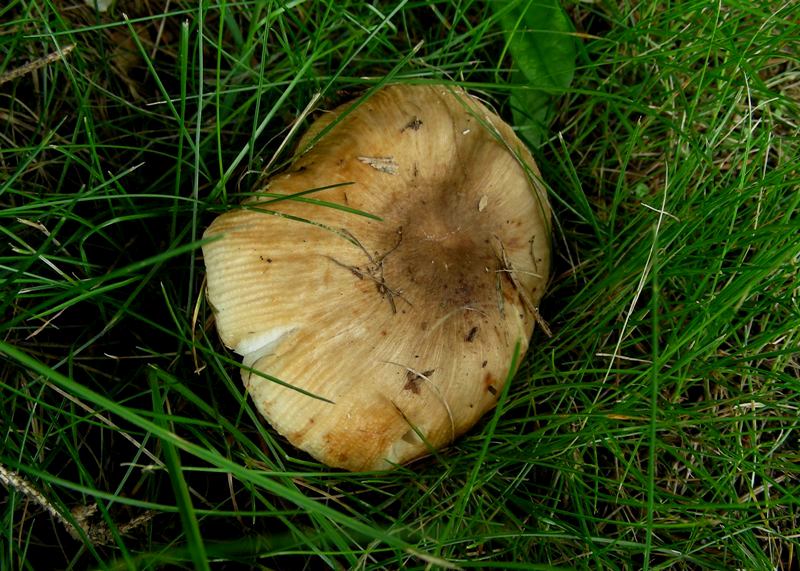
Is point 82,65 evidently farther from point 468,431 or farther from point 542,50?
point 468,431

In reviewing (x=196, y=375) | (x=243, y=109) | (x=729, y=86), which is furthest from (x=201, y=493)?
(x=729, y=86)

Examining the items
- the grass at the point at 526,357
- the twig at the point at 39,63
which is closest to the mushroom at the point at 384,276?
the grass at the point at 526,357

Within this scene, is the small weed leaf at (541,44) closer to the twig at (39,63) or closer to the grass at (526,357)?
the grass at (526,357)

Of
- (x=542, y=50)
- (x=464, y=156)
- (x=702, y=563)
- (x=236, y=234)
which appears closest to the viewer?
(x=236, y=234)

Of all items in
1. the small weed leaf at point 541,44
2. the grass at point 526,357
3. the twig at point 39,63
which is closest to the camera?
the twig at point 39,63

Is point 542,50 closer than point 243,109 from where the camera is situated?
No

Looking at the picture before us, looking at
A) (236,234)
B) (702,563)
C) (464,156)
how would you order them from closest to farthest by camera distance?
(236,234) < (702,563) < (464,156)
